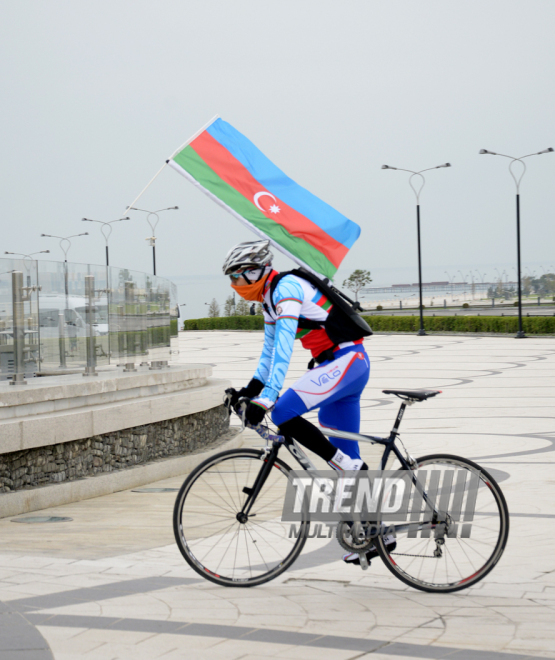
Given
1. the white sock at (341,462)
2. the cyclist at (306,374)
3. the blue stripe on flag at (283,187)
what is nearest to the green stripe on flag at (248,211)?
the blue stripe on flag at (283,187)

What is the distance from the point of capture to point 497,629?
365cm

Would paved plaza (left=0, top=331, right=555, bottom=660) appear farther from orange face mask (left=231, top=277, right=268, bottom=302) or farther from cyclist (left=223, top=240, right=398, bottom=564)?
orange face mask (left=231, top=277, right=268, bottom=302)

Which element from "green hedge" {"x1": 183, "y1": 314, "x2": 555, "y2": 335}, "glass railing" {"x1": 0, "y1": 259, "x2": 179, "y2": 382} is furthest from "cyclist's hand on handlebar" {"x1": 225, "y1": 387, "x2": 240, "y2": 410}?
"green hedge" {"x1": 183, "y1": 314, "x2": 555, "y2": 335}

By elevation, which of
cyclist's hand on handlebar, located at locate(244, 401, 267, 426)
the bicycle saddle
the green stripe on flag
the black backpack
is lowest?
cyclist's hand on handlebar, located at locate(244, 401, 267, 426)

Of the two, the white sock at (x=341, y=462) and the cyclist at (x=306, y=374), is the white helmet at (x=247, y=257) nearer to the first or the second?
the cyclist at (x=306, y=374)

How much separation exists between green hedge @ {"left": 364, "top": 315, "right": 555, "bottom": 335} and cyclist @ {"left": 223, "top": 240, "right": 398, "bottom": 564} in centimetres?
3872

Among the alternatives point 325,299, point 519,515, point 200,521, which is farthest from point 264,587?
point 519,515

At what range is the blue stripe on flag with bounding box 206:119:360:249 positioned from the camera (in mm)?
5641

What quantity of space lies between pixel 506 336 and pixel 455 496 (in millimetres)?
38471

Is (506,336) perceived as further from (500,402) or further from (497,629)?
(497,629)

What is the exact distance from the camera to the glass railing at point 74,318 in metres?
8.23

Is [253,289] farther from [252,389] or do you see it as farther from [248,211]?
[248,211]

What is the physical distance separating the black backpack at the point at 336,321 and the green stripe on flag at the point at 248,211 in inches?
49.2

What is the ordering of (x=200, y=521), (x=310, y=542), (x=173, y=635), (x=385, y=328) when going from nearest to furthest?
(x=173, y=635)
(x=200, y=521)
(x=310, y=542)
(x=385, y=328)
